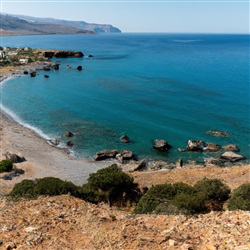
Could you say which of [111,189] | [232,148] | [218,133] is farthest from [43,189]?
[218,133]

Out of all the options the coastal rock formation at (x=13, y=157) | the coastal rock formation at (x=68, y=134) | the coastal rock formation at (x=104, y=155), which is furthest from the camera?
the coastal rock formation at (x=68, y=134)

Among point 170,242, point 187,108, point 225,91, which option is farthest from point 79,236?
point 225,91

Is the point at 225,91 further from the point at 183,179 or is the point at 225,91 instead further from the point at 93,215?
the point at 93,215

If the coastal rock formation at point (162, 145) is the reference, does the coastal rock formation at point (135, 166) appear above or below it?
below

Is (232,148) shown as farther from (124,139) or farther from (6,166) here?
(6,166)

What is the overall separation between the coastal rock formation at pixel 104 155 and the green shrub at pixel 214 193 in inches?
686

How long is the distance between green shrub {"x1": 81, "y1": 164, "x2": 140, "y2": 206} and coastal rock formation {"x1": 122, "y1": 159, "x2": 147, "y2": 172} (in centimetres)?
967

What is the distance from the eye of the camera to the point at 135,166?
3441 cm

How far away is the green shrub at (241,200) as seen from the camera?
17.6m

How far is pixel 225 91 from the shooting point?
6962 cm

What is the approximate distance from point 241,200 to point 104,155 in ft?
71.9

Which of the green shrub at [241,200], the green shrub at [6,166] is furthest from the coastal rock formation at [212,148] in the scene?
the green shrub at [6,166]

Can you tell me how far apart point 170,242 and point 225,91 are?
64667mm

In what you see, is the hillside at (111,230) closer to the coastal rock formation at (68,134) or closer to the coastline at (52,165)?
the coastline at (52,165)
